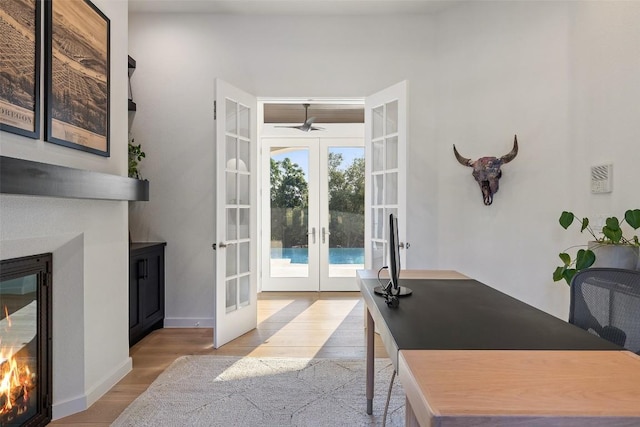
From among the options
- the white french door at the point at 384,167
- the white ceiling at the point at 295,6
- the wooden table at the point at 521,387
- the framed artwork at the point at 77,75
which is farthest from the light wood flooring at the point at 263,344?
the white ceiling at the point at 295,6

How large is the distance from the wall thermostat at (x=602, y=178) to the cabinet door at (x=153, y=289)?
363 cm

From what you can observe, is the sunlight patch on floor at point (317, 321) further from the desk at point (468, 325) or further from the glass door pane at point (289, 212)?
the desk at point (468, 325)

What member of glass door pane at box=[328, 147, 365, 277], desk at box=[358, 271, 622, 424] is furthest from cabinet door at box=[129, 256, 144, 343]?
glass door pane at box=[328, 147, 365, 277]

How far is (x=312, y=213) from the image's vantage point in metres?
5.31

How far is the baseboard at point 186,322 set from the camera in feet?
12.0

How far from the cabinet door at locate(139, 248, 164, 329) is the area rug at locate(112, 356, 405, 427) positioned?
0.72 m

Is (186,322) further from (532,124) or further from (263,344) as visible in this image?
(532,124)

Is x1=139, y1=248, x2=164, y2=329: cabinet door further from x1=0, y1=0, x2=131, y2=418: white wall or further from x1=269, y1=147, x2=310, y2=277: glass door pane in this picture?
x1=269, y1=147, x2=310, y2=277: glass door pane

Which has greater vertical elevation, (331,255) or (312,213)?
(312,213)

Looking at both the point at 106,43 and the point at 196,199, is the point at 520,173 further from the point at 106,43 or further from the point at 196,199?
the point at 106,43

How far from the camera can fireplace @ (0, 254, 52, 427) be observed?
174cm

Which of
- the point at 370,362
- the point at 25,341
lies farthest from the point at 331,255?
the point at 25,341

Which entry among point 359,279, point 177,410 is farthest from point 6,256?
point 359,279

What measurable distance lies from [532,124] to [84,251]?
3509 mm
